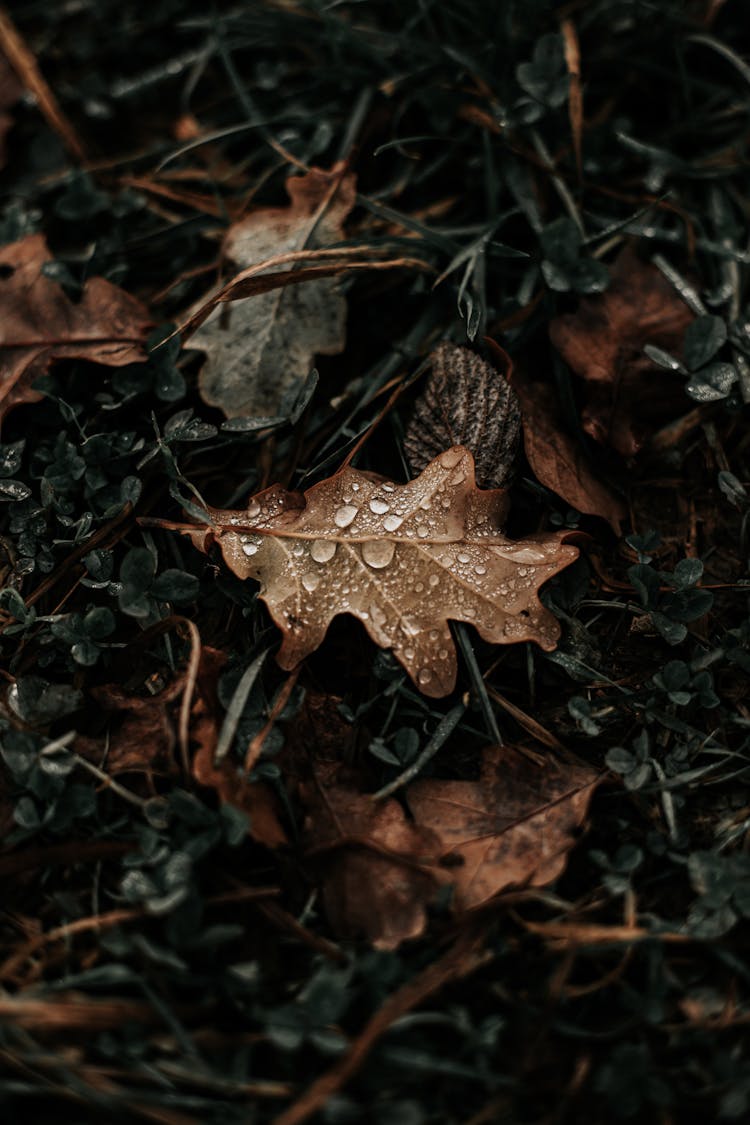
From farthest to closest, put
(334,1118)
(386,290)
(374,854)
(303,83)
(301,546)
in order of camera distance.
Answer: (303,83) → (386,290) → (301,546) → (374,854) → (334,1118)

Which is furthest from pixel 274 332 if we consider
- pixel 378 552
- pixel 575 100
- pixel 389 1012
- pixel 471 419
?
pixel 389 1012

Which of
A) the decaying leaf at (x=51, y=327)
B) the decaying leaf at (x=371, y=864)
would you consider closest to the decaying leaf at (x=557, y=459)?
the decaying leaf at (x=371, y=864)

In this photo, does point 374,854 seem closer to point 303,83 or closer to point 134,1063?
point 134,1063

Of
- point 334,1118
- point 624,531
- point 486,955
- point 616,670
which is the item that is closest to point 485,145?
point 624,531

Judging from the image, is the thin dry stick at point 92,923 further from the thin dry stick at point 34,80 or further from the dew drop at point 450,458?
the thin dry stick at point 34,80

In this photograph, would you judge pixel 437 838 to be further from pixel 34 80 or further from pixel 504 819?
pixel 34 80

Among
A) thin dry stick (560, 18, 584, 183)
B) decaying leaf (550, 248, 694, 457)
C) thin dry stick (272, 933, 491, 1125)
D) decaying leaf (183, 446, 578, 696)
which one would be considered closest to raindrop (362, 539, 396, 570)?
decaying leaf (183, 446, 578, 696)

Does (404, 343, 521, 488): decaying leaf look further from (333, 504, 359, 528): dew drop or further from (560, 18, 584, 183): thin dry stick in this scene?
(560, 18, 584, 183): thin dry stick
